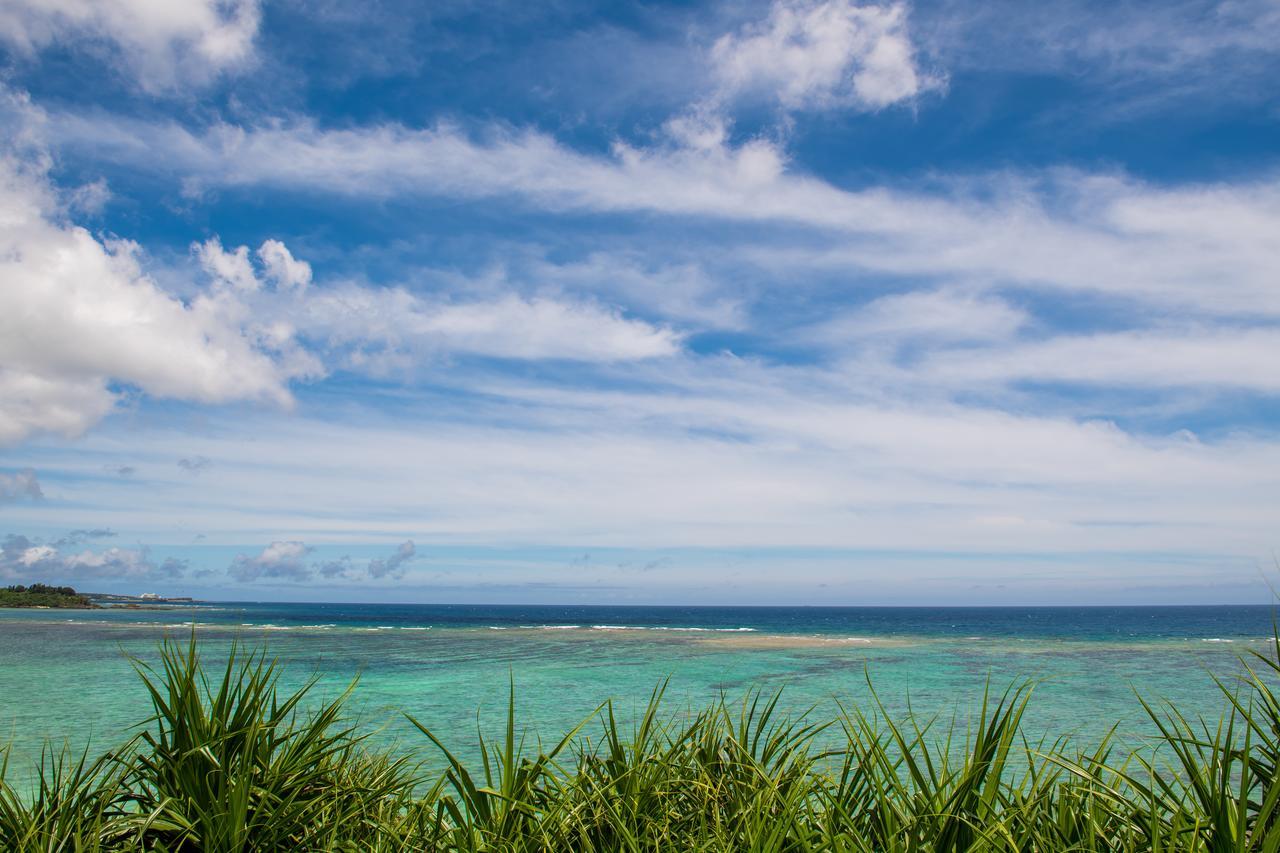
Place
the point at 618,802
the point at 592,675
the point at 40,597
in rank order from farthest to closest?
the point at 40,597, the point at 592,675, the point at 618,802

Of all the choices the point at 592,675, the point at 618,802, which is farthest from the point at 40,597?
the point at 618,802

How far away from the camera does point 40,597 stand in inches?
4235

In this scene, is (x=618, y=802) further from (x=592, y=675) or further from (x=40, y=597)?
(x=40, y=597)

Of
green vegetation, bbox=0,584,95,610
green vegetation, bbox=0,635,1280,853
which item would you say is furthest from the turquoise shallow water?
green vegetation, bbox=0,584,95,610

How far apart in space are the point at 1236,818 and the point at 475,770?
1309cm

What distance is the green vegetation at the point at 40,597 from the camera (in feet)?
344

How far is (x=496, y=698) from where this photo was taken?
2361 centimetres

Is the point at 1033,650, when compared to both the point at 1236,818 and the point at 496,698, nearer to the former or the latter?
the point at 496,698

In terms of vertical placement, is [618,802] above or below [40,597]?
above

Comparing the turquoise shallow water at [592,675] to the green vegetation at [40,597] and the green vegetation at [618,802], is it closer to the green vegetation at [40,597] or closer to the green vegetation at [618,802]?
the green vegetation at [618,802]

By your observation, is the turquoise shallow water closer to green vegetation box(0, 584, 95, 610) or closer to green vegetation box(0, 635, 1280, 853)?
green vegetation box(0, 635, 1280, 853)

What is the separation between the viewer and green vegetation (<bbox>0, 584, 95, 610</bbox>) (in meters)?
105

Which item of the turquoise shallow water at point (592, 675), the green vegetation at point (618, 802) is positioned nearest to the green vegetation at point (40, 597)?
the turquoise shallow water at point (592, 675)

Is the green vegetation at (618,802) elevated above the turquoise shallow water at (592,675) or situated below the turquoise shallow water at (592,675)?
above
